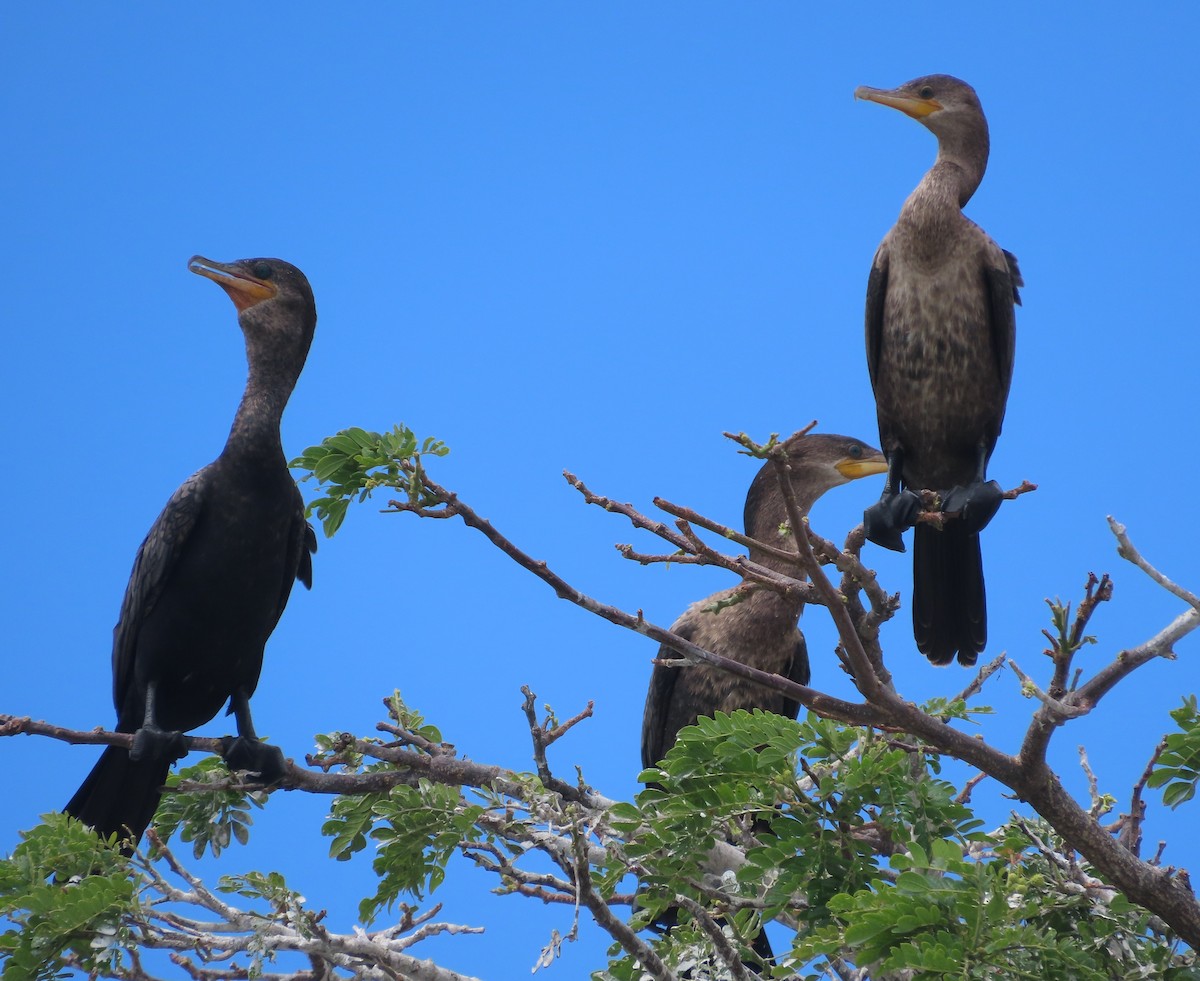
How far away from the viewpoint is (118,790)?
4.31 meters

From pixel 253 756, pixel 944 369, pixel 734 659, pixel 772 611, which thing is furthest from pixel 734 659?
pixel 253 756

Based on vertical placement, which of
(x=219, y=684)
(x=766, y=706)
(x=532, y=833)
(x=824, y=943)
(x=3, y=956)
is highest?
(x=766, y=706)

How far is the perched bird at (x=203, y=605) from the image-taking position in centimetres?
433

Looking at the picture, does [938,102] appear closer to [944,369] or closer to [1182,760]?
[944,369]

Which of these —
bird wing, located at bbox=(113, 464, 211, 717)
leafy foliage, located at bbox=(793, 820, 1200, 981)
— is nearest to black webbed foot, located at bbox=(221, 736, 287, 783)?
bird wing, located at bbox=(113, 464, 211, 717)

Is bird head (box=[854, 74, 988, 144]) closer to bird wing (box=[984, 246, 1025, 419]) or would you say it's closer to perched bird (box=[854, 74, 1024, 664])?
perched bird (box=[854, 74, 1024, 664])

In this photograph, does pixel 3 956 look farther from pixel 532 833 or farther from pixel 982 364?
pixel 982 364

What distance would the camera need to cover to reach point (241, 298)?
5.10m

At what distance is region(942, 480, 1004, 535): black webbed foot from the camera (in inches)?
169

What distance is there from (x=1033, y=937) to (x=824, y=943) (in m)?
0.40

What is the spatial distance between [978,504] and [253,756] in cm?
237

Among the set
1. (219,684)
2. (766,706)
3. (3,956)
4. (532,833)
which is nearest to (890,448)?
(766,706)

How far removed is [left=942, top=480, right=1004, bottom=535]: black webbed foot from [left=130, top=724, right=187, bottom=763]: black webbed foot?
2457mm

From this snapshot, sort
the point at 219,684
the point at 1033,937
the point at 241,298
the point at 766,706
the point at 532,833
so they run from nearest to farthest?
the point at 1033,937 → the point at 532,833 → the point at 219,684 → the point at 241,298 → the point at 766,706
